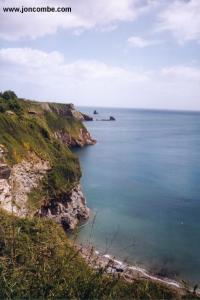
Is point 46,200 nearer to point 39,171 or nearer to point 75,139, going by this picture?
point 39,171

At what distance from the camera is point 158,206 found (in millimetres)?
51250

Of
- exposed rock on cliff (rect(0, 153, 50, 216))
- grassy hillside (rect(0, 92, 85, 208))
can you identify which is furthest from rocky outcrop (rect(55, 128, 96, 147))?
exposed rock on cliff (rect(0, 153, 50, 216))

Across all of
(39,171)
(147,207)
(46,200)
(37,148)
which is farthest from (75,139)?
(46,200)

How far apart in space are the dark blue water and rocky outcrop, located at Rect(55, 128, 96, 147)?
8.78 metres

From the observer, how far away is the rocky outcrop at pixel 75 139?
10348 centimetres

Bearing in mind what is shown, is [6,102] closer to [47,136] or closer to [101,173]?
[47,136]

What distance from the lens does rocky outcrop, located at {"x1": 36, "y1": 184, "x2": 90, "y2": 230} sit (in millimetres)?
41719

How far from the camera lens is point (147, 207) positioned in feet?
167

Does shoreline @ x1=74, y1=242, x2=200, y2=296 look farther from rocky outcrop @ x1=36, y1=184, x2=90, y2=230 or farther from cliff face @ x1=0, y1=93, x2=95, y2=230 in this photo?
Answer: cliff face @ x1=0, y1=93, x2=95, y2=230

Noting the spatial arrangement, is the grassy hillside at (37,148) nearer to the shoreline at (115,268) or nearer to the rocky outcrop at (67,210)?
the rocky outcrop at (67,210)

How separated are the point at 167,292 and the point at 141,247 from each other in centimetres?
1766

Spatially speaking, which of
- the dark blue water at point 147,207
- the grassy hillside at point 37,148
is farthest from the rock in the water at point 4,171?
the dark blue water at point 147,207

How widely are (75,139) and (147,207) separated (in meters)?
59.3

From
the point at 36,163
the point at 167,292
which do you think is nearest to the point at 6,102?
the point at 36,163
